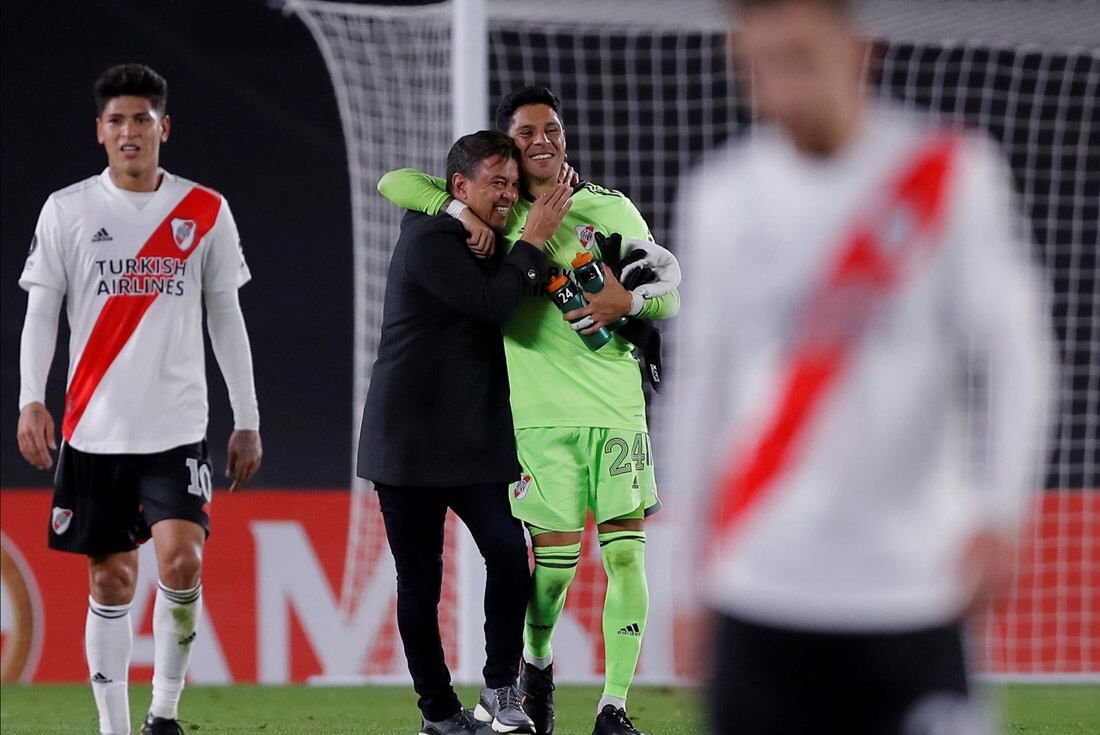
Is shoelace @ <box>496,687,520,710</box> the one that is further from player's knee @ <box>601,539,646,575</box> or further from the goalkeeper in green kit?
player's knee @ <box>601,539,646,575</box>

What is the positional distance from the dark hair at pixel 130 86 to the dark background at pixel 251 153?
483 cm

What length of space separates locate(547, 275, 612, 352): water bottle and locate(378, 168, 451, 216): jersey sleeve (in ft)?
1.25

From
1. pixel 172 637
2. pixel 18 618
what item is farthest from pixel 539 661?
pixel 18 618

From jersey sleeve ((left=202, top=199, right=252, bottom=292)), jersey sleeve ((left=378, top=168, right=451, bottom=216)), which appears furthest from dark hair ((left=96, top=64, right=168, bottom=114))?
jersey sleeve ((left=378, top=168, right=451, bottom=216))

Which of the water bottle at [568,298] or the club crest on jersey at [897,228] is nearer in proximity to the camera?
the club crest on jersey at [897,228]

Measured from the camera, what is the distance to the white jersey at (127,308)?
13.8 feet

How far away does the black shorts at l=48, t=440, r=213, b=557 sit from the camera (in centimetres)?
421

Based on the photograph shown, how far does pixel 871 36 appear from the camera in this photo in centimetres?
867

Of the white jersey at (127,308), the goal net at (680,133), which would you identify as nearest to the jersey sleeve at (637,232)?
the white jersey at (127,308)

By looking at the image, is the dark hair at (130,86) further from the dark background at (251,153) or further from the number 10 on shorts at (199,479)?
the dark background at (251,153)

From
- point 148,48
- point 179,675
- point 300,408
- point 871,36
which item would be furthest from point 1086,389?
point 179,675

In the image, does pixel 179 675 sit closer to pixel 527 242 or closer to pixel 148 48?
pixel 527 242

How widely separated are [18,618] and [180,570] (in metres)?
3.93

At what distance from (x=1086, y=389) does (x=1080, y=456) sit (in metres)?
0.42
